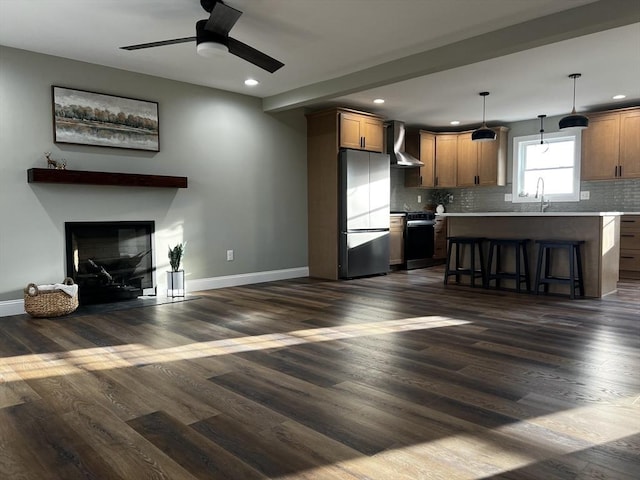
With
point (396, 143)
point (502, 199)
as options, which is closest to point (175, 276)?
point (396, 143)

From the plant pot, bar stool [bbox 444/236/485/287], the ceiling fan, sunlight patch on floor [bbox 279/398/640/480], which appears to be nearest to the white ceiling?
the ceiling fan

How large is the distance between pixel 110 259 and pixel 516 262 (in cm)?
445

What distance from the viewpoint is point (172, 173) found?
5.14 meters

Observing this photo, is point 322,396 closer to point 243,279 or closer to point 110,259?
point 110,259

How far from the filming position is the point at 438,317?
3.85 meters

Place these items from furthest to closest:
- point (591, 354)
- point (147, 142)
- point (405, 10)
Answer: point (147, 142), point (405, 10), point (591, 354)

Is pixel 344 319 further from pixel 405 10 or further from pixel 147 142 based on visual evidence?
pixel 147 142

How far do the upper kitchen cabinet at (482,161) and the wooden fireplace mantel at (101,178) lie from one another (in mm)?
5003

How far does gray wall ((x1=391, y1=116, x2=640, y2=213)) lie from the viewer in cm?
667

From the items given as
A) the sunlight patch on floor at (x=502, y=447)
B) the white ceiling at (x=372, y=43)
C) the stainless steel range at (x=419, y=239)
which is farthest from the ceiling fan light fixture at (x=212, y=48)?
the stainless steel range at (x=419, y=239)

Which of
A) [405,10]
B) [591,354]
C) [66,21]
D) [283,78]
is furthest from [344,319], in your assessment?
[66,21]

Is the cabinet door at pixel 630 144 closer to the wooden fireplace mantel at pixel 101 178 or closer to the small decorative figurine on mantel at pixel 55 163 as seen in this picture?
the wooden fireplace mantel at pixel 101 178

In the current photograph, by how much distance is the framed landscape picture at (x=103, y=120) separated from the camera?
171 inches

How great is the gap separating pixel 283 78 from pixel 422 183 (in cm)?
371
